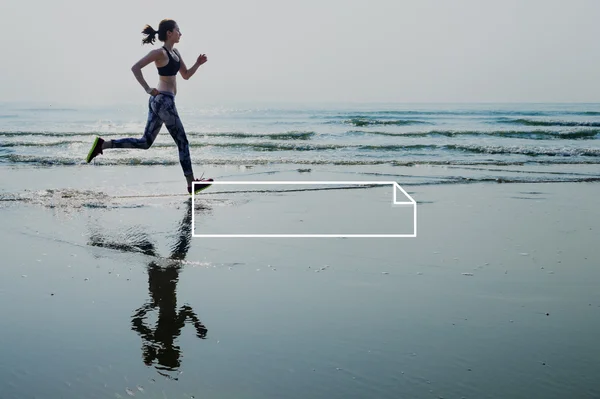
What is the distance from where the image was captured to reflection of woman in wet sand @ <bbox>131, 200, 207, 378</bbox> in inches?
137

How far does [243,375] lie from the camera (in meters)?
3.25

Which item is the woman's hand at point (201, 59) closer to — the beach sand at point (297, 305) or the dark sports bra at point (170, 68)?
the dark sports bra at point (170, 68)

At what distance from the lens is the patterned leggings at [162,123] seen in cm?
820

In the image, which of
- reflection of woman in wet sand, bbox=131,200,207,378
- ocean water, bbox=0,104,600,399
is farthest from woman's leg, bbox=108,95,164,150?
reflection of woman in wet sand, bbox=131,200,207,378

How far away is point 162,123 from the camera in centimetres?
838

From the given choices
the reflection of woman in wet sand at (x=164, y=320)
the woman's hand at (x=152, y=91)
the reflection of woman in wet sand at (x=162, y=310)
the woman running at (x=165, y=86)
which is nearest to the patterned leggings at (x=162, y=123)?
the woman running at (x=165, y=86)

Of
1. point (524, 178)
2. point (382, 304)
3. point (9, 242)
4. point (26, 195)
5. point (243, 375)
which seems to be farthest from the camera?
point (524, 178)

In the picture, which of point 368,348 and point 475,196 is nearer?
point 368,348

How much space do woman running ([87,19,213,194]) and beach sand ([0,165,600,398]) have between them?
2.72 feet

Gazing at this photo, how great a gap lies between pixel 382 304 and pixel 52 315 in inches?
77.5

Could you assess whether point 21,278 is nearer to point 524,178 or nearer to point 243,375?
point 243,375

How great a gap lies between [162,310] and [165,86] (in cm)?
444

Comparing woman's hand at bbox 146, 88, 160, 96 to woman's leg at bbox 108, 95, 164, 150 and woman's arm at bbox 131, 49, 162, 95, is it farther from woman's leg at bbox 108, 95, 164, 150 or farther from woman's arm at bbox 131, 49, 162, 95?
woman's leg at bbox 108, 95, 164, 150

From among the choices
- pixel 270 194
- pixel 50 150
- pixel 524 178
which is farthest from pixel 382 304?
pixel 50 150
